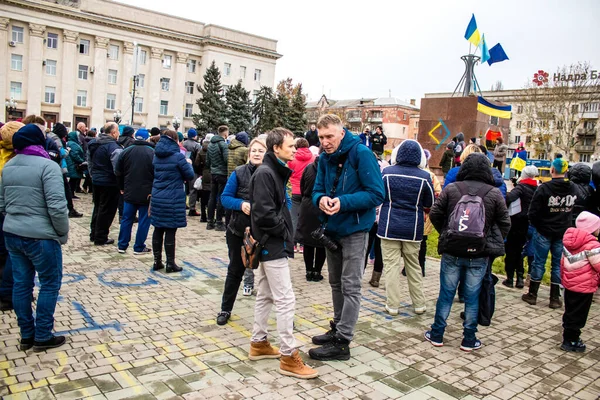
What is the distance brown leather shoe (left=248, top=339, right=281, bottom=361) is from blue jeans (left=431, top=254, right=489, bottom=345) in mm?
1885

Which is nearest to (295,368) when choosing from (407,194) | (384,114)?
(407,194)

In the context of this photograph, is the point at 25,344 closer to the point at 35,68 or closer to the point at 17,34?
the point at 35,68

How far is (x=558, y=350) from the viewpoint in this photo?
5336 millimetres

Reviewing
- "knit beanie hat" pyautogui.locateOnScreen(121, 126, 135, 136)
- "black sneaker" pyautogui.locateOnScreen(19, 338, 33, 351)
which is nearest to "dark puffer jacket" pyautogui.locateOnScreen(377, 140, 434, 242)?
"black sneaker" pyautogui.locateOnScreen(19, 338, 33, 351)

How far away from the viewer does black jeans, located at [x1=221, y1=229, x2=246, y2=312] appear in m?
5.29

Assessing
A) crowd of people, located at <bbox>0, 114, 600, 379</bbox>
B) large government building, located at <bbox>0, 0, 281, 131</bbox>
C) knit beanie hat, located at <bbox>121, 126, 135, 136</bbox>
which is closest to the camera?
crowd of people, located at <bbox>0, 114, 600, 379</bbox>

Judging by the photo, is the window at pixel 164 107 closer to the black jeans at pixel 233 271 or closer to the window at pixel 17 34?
the window at pixel 17 34

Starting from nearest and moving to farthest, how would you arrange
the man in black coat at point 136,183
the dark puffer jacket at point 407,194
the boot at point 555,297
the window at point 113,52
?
the dark puffer jacket at point 407,194 → the boot at point 555,297 → the man in black coat at point 136,183 → the window at point 113,52

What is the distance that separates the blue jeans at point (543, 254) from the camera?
6.83 metres

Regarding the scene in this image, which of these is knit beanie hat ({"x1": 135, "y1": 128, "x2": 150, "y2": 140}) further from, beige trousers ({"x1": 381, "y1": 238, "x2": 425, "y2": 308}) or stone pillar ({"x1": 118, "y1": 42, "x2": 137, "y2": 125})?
stone pillar ({"x1": 118, "y1": 42, "x2": 137, "y2": 125})

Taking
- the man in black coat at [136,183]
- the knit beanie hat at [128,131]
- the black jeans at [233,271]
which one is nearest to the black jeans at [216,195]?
the knit beanie hat at [128,131]

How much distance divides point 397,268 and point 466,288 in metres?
1.14

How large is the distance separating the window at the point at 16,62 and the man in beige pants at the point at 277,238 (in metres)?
65.2

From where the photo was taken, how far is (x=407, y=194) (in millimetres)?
5918
